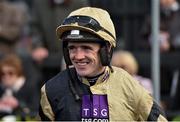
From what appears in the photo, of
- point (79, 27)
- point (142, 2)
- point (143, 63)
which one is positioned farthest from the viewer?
point (142, 2)

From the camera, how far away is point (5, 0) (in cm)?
879

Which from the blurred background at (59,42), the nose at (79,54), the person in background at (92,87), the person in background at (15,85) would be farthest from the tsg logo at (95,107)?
the blurred background at (59,42)

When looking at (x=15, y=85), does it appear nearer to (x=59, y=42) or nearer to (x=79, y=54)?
(x=59, y=42)

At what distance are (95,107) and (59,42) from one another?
421cm

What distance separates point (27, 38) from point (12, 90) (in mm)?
1381

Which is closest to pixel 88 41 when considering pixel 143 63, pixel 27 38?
pixel 143 63

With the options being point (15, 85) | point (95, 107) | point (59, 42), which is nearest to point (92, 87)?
point (95, 107)

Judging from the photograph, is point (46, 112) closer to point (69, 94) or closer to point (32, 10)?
point (69, 94)

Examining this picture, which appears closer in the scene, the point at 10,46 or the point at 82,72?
the point at 82,72

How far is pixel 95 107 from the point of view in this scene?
13.5 ft

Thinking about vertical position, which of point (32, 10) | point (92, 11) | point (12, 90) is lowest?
point (12, 90)

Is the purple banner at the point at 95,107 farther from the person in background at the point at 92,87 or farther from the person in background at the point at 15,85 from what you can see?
the person in background at the point at 15,85

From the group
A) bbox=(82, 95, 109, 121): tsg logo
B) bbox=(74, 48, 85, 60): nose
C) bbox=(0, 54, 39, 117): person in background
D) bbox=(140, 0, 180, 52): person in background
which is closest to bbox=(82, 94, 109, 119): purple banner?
bbox=(82, 95, 109, 121): tsg logo

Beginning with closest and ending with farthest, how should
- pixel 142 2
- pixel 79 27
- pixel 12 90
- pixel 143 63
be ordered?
pixel 79 27
pixel 12 90
pixel 143 63
pixel 142 2
